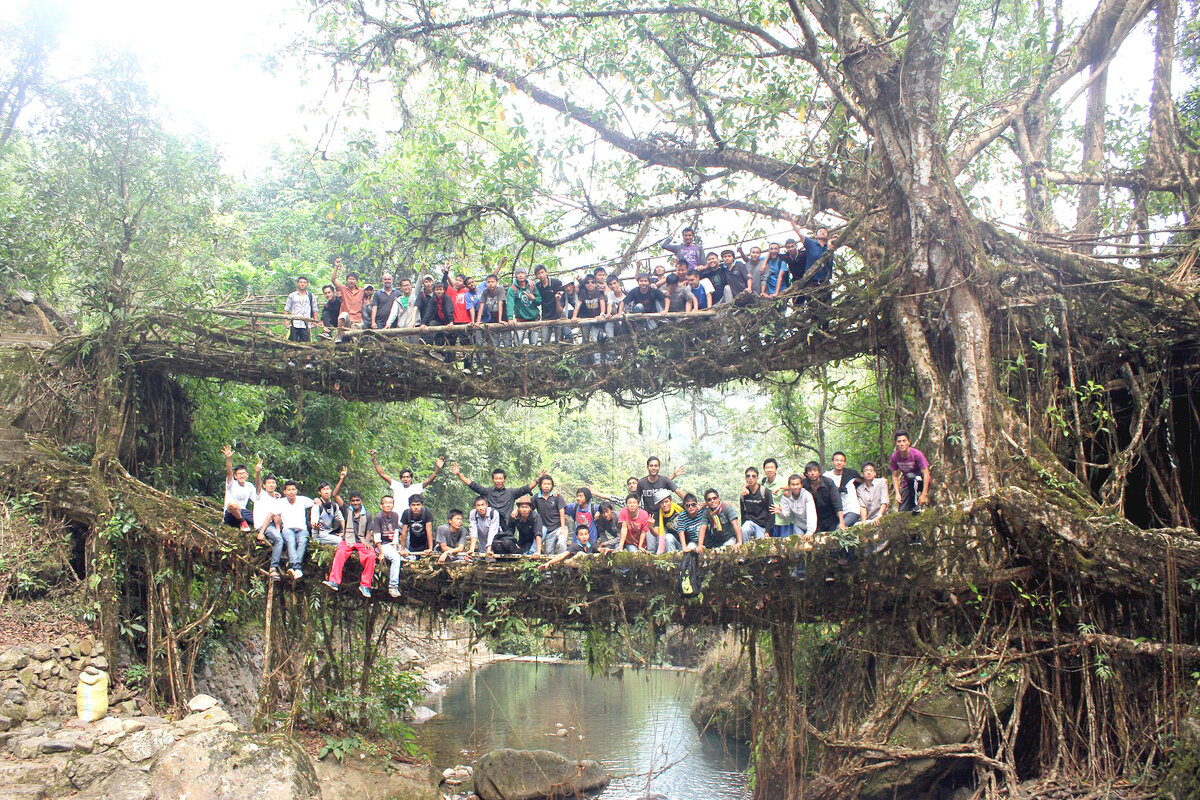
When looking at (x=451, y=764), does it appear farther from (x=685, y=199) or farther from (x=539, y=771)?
(x=685, y=199)

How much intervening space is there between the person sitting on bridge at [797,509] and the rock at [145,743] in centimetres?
Answer: 711

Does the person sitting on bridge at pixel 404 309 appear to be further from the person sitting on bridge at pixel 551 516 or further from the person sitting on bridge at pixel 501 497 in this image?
the person sitting on bridge at pixel 551 516

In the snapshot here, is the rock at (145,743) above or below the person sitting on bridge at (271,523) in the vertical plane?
below

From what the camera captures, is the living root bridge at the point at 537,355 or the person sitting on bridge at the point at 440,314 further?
the person sitting on bridge at the point at 440,314

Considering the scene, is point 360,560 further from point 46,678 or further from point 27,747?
point 46,678

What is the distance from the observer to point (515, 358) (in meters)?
10.6

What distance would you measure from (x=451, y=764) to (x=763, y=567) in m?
7.43

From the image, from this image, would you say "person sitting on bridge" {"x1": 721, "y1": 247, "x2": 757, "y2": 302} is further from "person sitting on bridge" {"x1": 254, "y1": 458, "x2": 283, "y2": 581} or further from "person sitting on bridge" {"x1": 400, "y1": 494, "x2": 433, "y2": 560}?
"person sitting on bridge" {"x1": 254, "y1": 458, "x2": 283, "y2": 581}

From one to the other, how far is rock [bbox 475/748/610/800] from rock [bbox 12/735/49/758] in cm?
543

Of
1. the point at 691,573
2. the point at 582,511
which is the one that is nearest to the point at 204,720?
the point at 582,511

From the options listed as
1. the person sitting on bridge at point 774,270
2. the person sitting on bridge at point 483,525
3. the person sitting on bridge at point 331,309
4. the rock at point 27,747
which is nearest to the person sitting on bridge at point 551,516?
the person sitting on bridge at point 483,525

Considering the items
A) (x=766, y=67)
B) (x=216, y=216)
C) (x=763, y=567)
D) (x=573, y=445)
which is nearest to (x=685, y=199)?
→ (x=766, y=67)

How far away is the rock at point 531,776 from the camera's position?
11.6 meters

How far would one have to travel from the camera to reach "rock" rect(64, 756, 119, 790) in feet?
28.1
